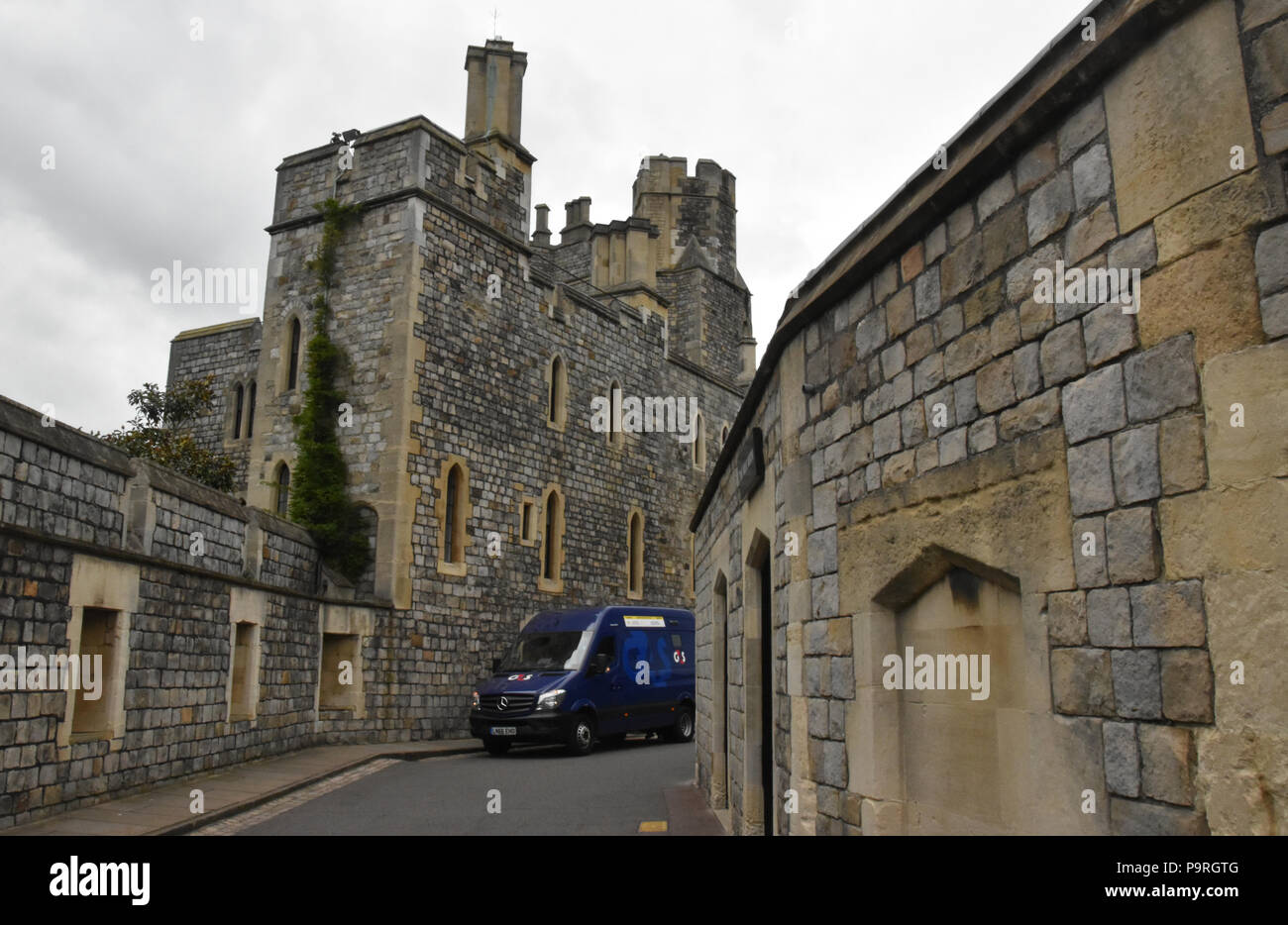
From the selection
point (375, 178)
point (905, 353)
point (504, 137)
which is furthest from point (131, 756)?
point (504, 137)

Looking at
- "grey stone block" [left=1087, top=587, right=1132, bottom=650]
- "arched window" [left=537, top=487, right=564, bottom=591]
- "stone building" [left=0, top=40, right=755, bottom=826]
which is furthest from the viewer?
"arched window" [left=537, top=487, right=564, bottom=591]

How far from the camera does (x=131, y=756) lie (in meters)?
9.40

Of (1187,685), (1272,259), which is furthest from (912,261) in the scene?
(1187,685)

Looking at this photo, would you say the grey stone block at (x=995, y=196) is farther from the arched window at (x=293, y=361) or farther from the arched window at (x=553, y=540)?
the arched window at (x=553, y=540)

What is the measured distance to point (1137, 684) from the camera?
3.04 m

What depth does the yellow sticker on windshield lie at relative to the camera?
15652mm

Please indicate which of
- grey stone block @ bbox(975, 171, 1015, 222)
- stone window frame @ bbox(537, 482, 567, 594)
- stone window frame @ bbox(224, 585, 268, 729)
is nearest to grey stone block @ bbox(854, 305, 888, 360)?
grey stone block @ bbox(975, 171, 1015, 222)

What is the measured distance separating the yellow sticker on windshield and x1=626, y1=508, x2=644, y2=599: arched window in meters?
5.61

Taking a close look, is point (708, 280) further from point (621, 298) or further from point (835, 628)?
point (835, 628)

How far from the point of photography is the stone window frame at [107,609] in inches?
332

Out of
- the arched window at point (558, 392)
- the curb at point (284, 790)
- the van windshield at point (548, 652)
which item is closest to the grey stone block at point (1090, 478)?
the curb at point (284, 790)

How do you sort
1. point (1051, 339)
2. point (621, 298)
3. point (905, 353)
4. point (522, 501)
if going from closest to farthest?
1. point (1051, 339)
2. point (905, 353)
3. point (522, 501)
4. point (621, 298)

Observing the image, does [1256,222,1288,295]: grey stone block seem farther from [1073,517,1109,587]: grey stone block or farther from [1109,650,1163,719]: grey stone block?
[1109,650,1163,719]: grey stone block

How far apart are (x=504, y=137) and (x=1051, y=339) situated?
55.6ft
